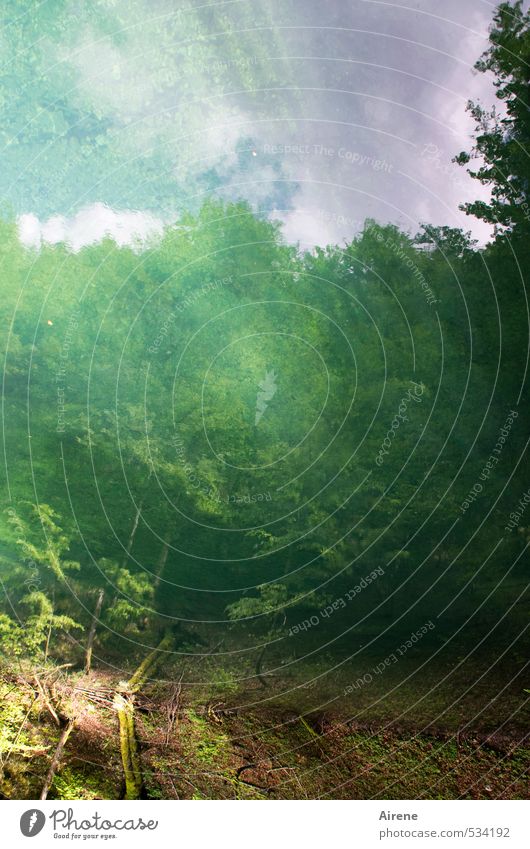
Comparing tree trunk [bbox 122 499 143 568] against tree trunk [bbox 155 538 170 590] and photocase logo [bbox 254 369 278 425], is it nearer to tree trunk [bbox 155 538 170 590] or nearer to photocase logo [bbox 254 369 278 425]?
tree trunk [bbox 155 538 170 590]

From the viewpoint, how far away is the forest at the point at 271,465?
7.70m

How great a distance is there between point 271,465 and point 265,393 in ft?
6.49

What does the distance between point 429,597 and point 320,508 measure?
3472mm

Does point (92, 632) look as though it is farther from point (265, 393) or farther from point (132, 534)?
point (265, 393)

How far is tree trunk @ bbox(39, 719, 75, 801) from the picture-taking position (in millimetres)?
5738

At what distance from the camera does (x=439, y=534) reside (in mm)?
11812
